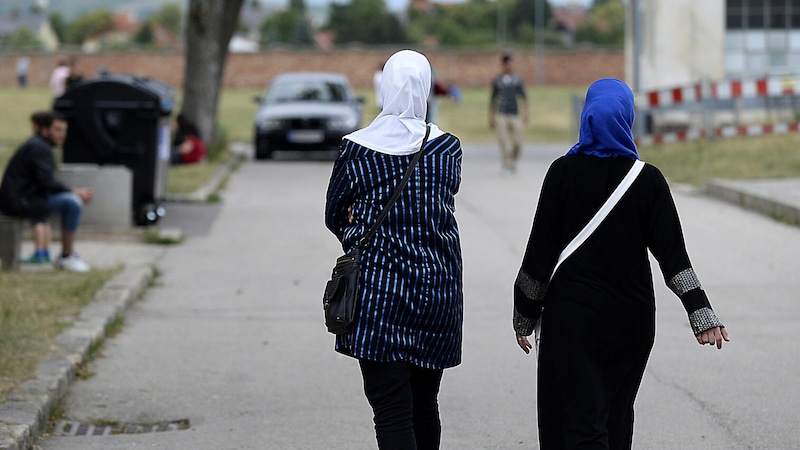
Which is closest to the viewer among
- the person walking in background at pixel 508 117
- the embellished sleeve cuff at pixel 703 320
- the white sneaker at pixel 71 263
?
the embellished sleeve cuff at pixel 703 320

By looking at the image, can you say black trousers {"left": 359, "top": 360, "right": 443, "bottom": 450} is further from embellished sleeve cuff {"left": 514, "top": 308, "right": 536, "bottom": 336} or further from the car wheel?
the car wheel

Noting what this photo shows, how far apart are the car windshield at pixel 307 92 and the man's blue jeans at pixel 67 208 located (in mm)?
14877

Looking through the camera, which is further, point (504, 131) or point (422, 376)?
point (504, 131)

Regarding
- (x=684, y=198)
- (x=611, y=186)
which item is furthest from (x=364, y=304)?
(x=684, y=198)

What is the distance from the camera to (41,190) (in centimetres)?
1084

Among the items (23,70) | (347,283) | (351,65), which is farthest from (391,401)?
(23,70)

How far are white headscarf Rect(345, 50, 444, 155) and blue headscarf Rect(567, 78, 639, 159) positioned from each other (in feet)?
1.84

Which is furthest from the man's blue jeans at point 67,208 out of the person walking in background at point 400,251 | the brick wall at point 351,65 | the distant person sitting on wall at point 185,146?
the brick wall at point 351,65

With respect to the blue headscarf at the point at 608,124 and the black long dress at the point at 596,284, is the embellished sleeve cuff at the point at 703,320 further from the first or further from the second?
the blue headscarf at the point at 608,124

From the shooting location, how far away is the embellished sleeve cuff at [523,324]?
15.0 ft

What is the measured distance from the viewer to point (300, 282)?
10.9 m

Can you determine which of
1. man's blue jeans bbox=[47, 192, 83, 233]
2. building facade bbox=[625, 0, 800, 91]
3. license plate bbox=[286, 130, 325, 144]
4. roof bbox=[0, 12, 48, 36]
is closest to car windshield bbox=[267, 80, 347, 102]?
license plate bbox=[286, 130, 325, 144]

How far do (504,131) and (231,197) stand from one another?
4.80 meters

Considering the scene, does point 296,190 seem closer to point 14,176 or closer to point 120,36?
point 14,176
